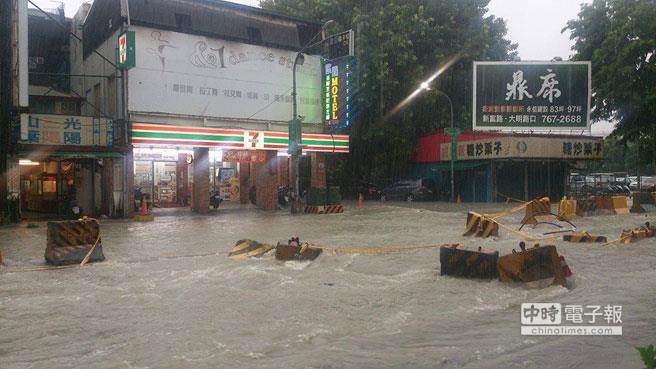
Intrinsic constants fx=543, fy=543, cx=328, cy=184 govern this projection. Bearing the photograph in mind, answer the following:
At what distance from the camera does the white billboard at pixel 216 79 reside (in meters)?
25.6

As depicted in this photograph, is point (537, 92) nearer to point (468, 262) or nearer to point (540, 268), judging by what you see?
point (468, 262)

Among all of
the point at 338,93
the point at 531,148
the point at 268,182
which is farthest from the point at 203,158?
the point at 531,148

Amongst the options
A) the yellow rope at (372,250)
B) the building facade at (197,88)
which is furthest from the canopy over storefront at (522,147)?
the yellow rope at (372,250)

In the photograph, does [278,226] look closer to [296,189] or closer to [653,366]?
[296,189]

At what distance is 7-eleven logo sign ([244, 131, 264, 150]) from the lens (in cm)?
2698

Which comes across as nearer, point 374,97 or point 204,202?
point 204,202

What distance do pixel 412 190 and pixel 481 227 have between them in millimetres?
21467

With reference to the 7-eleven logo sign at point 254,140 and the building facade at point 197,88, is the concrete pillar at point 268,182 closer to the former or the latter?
the building facade at point 197,88

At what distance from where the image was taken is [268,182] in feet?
95.1

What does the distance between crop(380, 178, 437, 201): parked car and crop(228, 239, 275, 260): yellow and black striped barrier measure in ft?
81.3

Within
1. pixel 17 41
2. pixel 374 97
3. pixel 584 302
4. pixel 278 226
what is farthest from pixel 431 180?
pixel 584 302

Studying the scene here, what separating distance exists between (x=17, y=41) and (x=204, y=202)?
1064cm

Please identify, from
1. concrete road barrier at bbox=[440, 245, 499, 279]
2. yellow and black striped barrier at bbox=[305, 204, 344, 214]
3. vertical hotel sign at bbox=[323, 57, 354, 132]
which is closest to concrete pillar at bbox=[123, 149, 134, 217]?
yellow and black striped barrier at bbox=[305, 204, 344, 214]

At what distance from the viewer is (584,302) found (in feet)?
24.3
